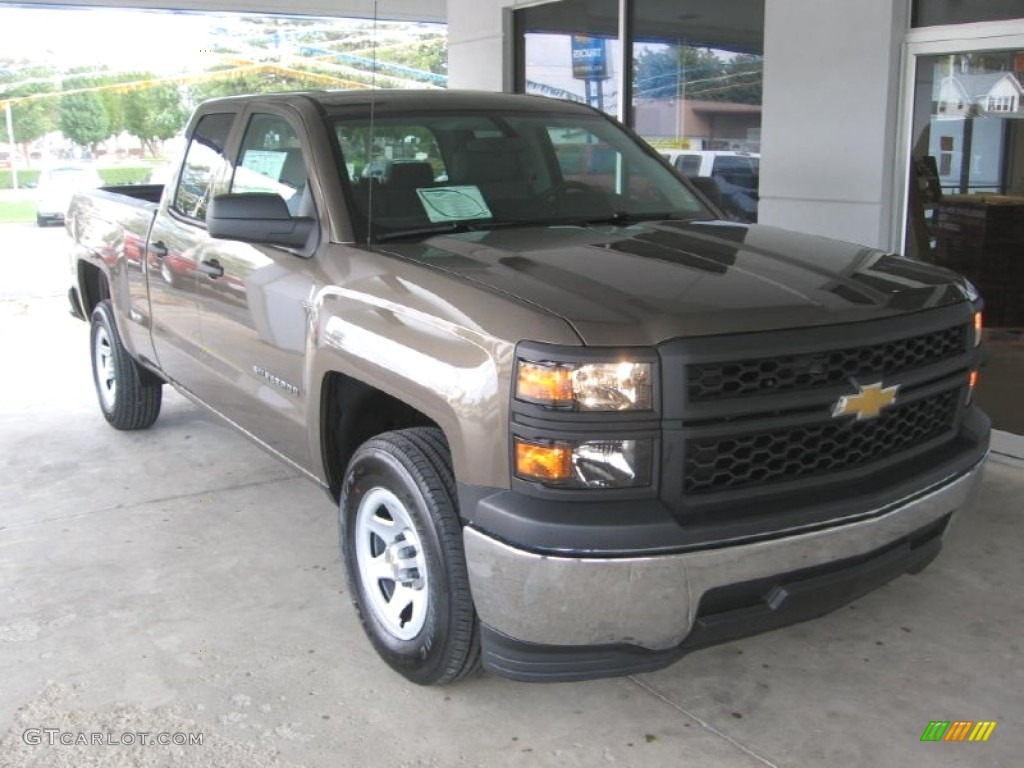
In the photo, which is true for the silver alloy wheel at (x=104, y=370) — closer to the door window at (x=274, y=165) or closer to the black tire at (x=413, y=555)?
the door window at (x=274, y=165)

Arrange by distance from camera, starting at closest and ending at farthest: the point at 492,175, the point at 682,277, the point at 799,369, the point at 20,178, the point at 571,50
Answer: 1. the point at 799,369
2. the point at 682,277
3. the point at 492,175
4. the point at 571,50
5. the point at 20,178

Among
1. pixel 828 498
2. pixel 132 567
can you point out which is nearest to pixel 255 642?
pixel 132 567

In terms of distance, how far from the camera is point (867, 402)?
2.81 metres

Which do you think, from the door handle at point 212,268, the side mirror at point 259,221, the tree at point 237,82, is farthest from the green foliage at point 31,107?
the side mirror at point 259,221

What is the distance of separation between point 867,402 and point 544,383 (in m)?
0.93

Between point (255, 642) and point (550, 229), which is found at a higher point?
point (550, 229)

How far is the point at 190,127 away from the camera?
5109 mm

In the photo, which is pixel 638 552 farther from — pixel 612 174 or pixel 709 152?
pixel 709 152

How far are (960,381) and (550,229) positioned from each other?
58.8 inches

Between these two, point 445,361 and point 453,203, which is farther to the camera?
point 453,203

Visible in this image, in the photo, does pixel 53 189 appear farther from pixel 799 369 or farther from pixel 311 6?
pixel 799 369

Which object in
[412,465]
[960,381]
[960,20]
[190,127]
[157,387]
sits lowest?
[157,387]

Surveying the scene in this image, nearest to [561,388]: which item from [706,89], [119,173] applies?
[706,89]

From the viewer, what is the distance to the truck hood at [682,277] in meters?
2.68
